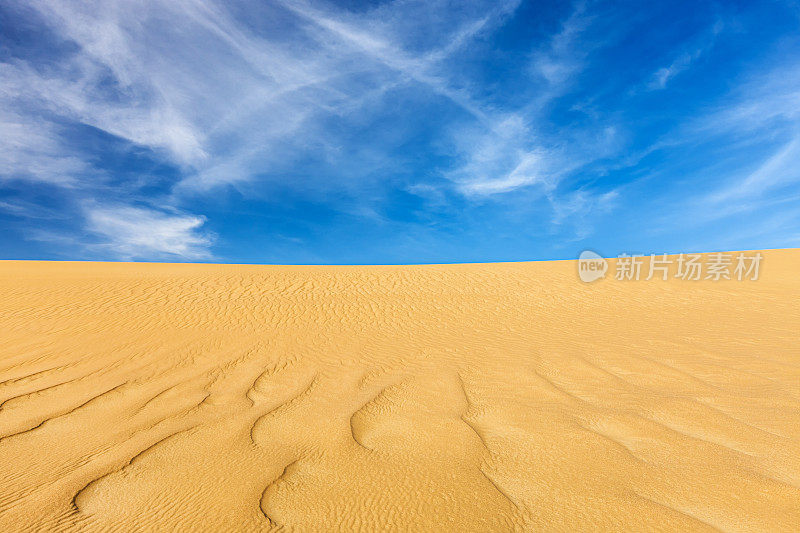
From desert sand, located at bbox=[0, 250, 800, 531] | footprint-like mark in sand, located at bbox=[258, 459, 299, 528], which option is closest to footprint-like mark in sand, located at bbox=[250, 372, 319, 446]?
desert sand, located at bbox=[0, 250, 800, 531]

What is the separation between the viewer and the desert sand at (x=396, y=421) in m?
2.26

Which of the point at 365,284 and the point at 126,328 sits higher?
the point at 365,284

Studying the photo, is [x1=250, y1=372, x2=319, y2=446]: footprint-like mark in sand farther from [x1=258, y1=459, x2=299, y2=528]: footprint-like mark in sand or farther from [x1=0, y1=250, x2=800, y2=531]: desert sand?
[x1=258, y1=459, x2=299, y2=528]: footprint-like mark in sand

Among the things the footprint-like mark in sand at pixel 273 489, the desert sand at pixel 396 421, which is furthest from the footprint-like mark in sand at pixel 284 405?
the footprint-like mark in sand at pixel 273 489

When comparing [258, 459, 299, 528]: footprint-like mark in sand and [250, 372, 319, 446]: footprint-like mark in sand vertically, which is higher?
[258, 459, 299, 528]: footprint-like mark in sand

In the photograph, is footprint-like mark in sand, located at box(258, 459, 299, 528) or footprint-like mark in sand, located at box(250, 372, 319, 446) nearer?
footprint-like mark in sand, located at box(258, 459, 299, 528)

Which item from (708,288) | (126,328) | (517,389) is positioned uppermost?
(708,288)

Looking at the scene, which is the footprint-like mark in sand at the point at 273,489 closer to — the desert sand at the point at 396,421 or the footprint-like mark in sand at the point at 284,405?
the desert sand at the point at 396,421

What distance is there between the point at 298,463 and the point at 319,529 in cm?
81

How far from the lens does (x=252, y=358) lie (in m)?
6.77

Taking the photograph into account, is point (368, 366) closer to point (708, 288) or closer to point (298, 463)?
point (298, 463)

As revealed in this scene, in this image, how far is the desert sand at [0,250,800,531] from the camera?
7.43 ft

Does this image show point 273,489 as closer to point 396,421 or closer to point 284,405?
point 396,421

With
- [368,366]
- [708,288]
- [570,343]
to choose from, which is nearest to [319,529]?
[368,366]
